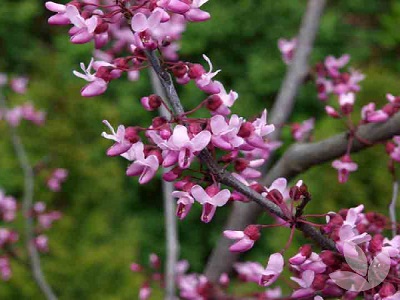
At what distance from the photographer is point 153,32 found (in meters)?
0.91

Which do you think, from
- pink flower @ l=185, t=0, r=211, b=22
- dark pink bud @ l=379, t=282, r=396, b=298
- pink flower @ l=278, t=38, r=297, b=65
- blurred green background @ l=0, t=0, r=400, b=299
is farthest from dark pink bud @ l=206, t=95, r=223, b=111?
blurred green background @ l=0, t=0, r=400, b=299

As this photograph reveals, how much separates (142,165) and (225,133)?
0.15 metres

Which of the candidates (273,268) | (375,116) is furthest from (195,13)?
(375,116)

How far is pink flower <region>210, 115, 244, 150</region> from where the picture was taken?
878mm

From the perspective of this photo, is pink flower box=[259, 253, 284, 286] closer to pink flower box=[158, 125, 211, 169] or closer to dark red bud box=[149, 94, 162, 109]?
pink flower box=[158, 125, 211, 169]

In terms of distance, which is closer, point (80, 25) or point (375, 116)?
point (80, 25)

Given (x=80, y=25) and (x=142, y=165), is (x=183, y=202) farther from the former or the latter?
(x=80, y=25)

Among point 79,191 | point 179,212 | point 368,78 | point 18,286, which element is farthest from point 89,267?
point 179,212

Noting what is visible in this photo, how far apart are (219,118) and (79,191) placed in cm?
346

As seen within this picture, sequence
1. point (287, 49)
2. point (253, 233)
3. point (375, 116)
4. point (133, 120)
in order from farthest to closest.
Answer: point (133, 120) → point (287, 49) → point (375, 116) → point (253, 233)

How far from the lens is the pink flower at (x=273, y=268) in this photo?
0.92 m

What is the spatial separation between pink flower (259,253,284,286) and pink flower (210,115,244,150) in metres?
0.18

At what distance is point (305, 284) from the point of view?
0.97m

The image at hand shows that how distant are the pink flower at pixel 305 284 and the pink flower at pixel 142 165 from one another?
29cm
